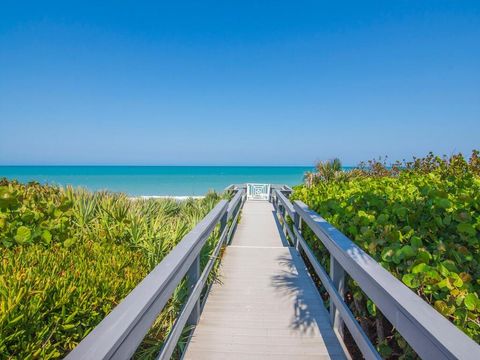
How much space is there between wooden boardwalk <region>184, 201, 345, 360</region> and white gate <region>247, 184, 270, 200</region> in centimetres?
1214

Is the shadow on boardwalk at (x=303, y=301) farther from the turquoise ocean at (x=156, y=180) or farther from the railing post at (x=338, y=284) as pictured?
the turquoise ocean at (x=156, y=180)

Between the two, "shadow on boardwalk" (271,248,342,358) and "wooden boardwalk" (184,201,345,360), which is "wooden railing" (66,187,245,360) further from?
"shadow on boardwalk" (271,248,342,358)

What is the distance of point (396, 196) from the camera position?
132 inches

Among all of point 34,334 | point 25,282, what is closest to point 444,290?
point 34,334

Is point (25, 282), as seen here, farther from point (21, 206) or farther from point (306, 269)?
point (306, 269)

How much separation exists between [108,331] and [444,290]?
160 cm

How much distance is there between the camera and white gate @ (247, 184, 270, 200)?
17.2 meters

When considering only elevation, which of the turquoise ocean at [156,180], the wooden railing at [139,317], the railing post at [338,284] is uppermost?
the wooden railing at [139,317]

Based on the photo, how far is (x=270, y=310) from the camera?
3.19 meters

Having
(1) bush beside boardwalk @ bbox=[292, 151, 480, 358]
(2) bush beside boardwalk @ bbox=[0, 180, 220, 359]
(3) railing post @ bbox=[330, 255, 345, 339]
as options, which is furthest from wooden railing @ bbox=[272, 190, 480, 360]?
(2) bush beside boardwalk @ bbox=[0, 180, 220, 359]

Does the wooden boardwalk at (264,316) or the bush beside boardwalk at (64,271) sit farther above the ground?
the bush beside boardwalk at (64,271)

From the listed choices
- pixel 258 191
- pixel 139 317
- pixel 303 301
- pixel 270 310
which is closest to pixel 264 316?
pixel 270 310

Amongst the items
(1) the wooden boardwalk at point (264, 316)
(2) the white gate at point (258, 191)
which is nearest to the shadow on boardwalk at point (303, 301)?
(1) the wooden boardwalk at point (264, 316)

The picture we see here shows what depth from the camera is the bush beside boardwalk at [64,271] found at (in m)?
1.54
